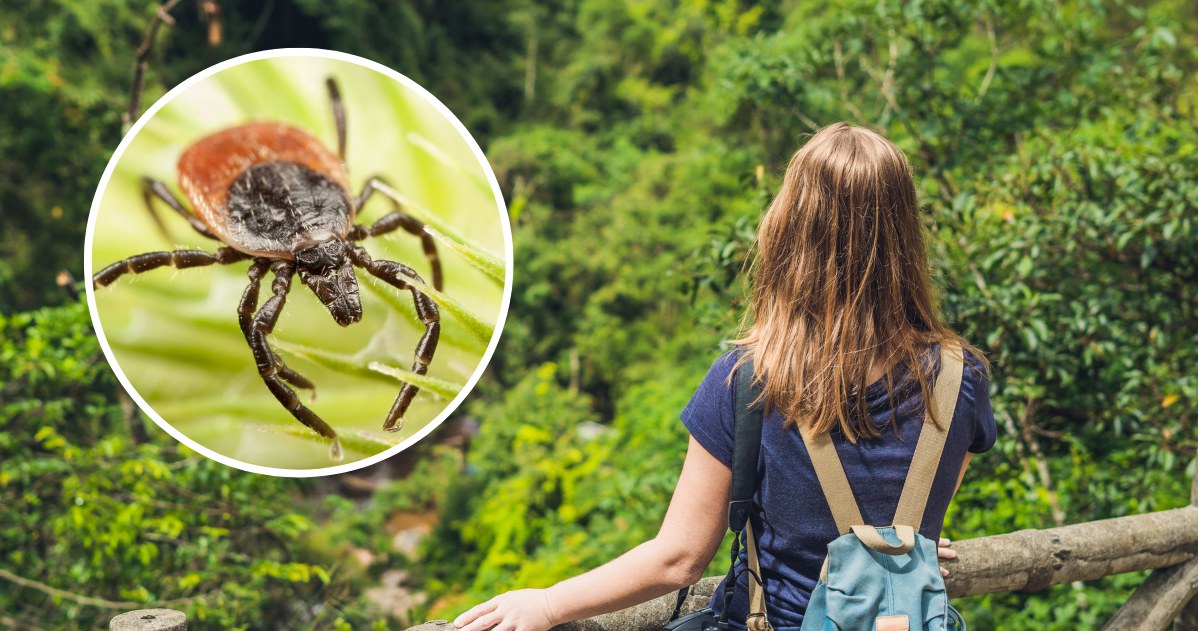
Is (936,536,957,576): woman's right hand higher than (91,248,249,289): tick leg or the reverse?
the reverse

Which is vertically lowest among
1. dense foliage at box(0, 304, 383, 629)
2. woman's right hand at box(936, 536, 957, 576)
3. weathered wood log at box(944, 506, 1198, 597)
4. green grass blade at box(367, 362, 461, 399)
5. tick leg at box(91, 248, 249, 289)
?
dense foliage at box(0, 304, 383, 629)

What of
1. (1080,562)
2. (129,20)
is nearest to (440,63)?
(129,20)

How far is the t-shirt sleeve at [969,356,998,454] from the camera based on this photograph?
0.89 m

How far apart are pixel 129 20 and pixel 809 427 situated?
23.7ft

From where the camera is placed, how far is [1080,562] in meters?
1.42

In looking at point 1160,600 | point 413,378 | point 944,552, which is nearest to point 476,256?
point 413,378

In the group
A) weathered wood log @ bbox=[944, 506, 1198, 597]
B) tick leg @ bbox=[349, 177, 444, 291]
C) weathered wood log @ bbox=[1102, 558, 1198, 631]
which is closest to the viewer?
tick leg @ bbox=[349, 177, 444, 291]

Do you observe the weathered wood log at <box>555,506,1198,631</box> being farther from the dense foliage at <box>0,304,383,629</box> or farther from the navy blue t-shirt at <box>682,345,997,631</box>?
the dense foliage at <box>0,304,383,629</box>

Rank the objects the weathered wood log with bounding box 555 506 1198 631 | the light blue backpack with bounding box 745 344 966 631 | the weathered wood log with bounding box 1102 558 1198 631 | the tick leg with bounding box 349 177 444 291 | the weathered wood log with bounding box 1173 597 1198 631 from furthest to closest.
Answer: the weathered wood log with bounding box 1173 597 1198 631 < the weathered wood log with bounding box 1102 558 1198 631 < the weathered wood log with bounding box 555 506 1198 631 < the tick leg with bounding box 349 177 444 291 < the light blue backpack with bounding box 745 344 966 631

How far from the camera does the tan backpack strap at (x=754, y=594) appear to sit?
0.88 meters

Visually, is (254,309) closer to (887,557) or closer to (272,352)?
(272,352)

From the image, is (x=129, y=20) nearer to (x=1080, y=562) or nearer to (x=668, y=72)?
(x=668, y=72)

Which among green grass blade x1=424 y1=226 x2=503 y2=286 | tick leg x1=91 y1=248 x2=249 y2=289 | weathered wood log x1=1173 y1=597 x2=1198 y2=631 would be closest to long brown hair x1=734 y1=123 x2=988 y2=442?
green grass blade x1=424 y1=226 x2=503 y2=286

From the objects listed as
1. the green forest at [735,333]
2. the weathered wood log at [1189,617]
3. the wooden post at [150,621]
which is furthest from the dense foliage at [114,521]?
the weathered wood log at [1189,617]
